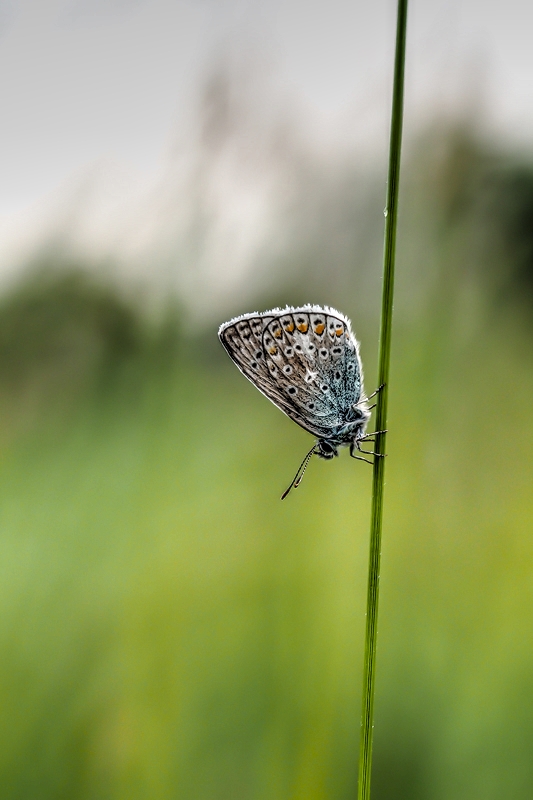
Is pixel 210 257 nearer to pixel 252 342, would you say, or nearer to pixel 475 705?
pixel 252 342

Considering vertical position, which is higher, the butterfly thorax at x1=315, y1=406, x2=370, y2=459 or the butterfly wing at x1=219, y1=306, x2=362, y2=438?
the butterfly wing at x1=219, y1=306, x2=362, y2=438

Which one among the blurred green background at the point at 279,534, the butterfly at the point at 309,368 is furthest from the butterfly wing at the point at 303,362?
the blurred green background at the point at 279,534

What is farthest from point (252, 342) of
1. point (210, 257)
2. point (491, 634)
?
point (491, 634)

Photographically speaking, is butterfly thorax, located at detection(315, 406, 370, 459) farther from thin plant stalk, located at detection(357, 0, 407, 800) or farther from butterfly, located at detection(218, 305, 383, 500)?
thin plant stalk, located at detection(357, 0, 407, 800)

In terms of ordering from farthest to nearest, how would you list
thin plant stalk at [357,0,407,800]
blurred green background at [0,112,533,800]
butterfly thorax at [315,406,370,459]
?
1. blurred green background at [0,112,533,800]
2. butterfly thorax at [315,406,370,459]
3. thin plant stalk at [357,0,407,800]

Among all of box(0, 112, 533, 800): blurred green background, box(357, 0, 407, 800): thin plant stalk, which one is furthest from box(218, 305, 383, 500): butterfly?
box(357, 0, 407, 800): thin plant stalk

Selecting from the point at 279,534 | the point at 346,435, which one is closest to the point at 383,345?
the point at 346,435

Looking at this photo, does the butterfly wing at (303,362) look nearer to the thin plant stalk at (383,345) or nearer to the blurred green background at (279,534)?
the blurred green background at (279,534)

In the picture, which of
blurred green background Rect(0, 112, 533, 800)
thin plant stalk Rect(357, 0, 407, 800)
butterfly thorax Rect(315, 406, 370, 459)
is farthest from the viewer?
blurred green background Rect(0, 112, 533, 800)
